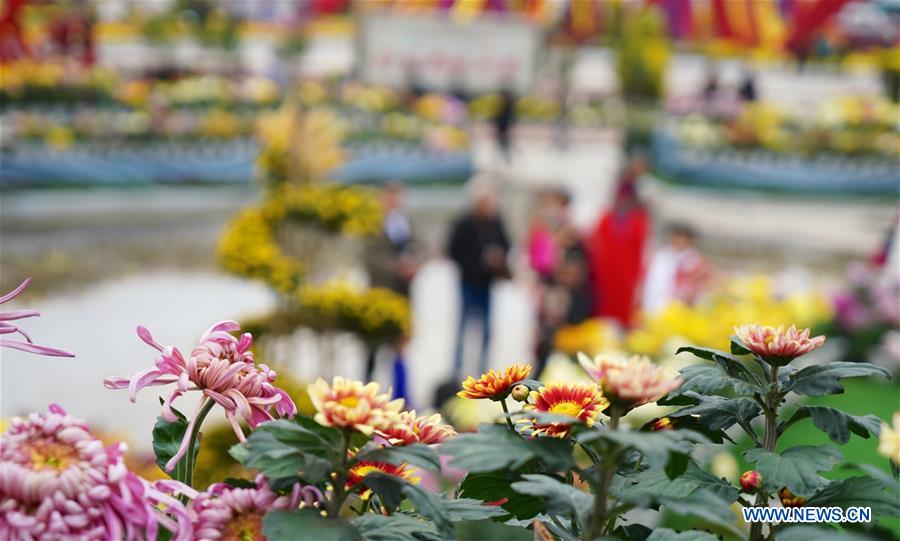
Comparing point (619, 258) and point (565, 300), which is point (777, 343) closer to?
point (565, 300)

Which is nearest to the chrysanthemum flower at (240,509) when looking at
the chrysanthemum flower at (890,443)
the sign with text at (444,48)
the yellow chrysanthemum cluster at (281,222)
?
the chrysanthemum flower at (890,443)

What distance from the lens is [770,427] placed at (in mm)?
1134

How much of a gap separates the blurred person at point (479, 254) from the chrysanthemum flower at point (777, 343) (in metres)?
6.20

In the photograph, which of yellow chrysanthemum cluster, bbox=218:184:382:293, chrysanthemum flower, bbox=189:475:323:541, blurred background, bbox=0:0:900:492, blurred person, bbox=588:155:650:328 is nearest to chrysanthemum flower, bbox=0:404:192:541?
chrysanthemum flower, bbox=189:475:323:541

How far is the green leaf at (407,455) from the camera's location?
3.08 ft

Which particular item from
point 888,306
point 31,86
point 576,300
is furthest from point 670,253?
point 31,86

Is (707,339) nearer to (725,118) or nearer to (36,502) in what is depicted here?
(36,502)

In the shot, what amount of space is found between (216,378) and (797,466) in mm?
508

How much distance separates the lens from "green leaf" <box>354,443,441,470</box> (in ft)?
3.08

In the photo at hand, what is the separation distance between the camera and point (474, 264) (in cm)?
747

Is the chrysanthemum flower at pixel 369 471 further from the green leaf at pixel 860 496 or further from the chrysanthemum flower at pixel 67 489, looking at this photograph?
the green leaf at pixel 860 496

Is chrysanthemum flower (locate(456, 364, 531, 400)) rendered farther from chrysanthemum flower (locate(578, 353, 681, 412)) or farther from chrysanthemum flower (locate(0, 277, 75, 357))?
chrysanthemum flower (locate(0, 277, 75, 357))

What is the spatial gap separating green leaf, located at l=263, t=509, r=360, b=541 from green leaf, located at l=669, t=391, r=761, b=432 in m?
0.39

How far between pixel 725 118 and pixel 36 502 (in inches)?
718
